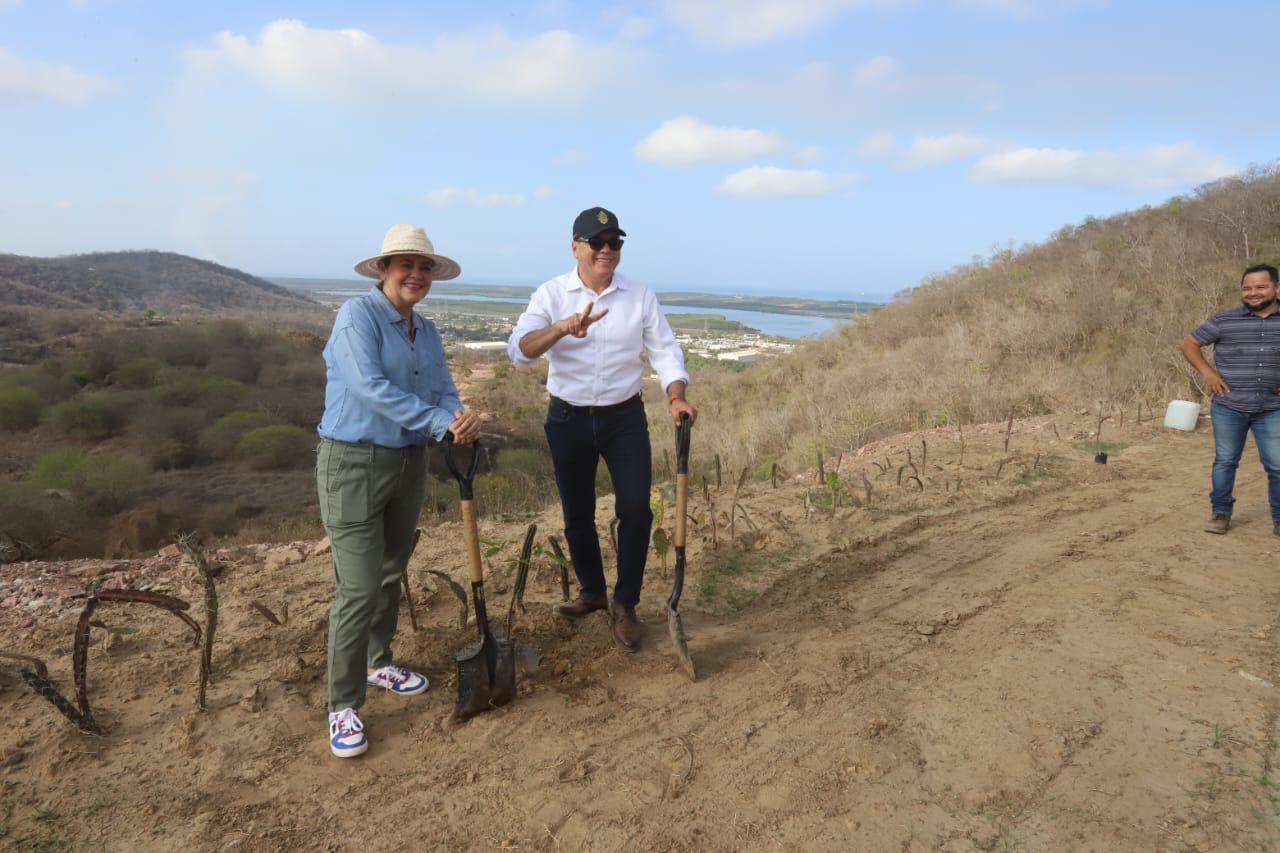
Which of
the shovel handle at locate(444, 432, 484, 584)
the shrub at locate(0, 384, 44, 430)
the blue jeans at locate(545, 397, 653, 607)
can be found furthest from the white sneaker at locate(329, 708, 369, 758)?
the shrub at locate(0, 384, 44, 430)

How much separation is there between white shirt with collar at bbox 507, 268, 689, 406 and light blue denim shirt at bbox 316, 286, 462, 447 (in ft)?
1.85

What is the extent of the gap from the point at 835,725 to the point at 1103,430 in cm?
754

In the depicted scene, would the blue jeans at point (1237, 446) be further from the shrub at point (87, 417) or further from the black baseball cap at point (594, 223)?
the shrub at point (87, 417)

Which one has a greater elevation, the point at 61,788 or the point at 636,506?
the point at 636,506

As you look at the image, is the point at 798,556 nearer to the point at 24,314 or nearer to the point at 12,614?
the point at 12,614

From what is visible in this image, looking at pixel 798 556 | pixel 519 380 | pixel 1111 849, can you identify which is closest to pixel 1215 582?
pixel 798 556

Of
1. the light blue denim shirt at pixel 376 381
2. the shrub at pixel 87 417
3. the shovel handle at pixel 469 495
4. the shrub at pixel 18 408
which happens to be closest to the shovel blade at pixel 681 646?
the shovel handle at pixel 469 495

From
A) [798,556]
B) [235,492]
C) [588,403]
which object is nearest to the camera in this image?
[588,403]

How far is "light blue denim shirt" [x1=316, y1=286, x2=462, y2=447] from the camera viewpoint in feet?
8.25

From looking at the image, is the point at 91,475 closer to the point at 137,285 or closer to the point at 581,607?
the point at 581,607

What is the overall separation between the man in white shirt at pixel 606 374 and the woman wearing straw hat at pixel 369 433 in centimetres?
56

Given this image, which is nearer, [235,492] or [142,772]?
[142,772]

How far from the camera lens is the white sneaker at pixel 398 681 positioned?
306 centimetres

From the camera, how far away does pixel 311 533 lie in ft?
22.4
